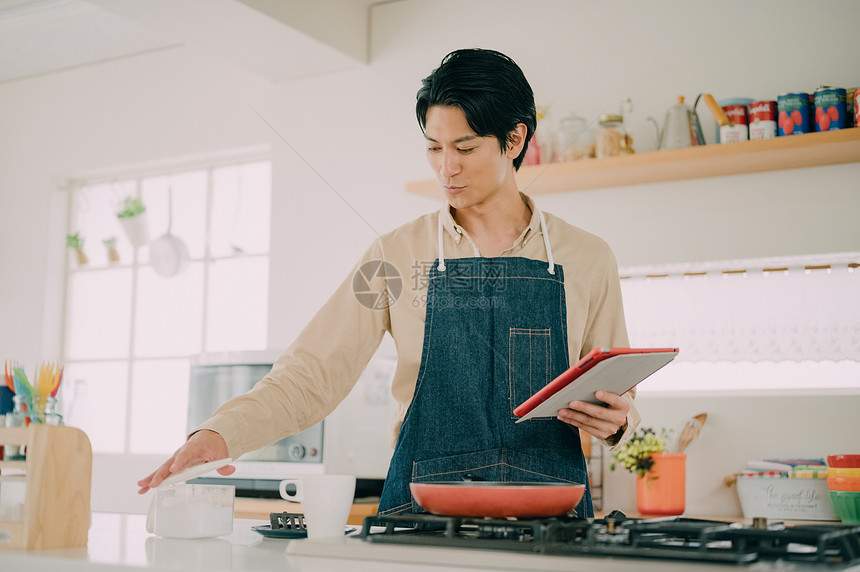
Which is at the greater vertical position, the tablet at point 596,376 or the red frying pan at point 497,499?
the tablet at point 596,376

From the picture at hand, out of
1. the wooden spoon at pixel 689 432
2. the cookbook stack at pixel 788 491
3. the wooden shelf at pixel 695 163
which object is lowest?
the cookbook stack at pixel 788 491

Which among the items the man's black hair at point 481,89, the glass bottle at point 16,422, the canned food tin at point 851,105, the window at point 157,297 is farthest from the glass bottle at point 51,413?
the window at point 157,297

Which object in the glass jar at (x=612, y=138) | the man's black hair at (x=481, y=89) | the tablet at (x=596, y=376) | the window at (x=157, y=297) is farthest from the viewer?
the window at (x=157, y=297)

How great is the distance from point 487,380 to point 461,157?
0.43m

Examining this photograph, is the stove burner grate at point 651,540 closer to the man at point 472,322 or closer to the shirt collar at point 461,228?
the man at point 472,322

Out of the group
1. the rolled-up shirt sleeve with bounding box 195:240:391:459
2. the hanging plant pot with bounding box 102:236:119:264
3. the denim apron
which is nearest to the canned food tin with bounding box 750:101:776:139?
the denim apron

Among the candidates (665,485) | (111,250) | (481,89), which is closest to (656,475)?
(665,485)

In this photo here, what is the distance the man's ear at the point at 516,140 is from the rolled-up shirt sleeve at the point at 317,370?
0.32 m

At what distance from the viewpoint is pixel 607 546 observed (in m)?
0.99

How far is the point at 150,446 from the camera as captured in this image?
4.41 metres

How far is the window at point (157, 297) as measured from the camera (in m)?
4.30

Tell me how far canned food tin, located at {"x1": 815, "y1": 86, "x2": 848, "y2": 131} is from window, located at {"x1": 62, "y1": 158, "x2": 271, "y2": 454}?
8.07ft

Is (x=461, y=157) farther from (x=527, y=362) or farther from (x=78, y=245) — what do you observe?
(x=78, y=245)

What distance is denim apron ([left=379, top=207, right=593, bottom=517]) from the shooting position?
5.22 ft
